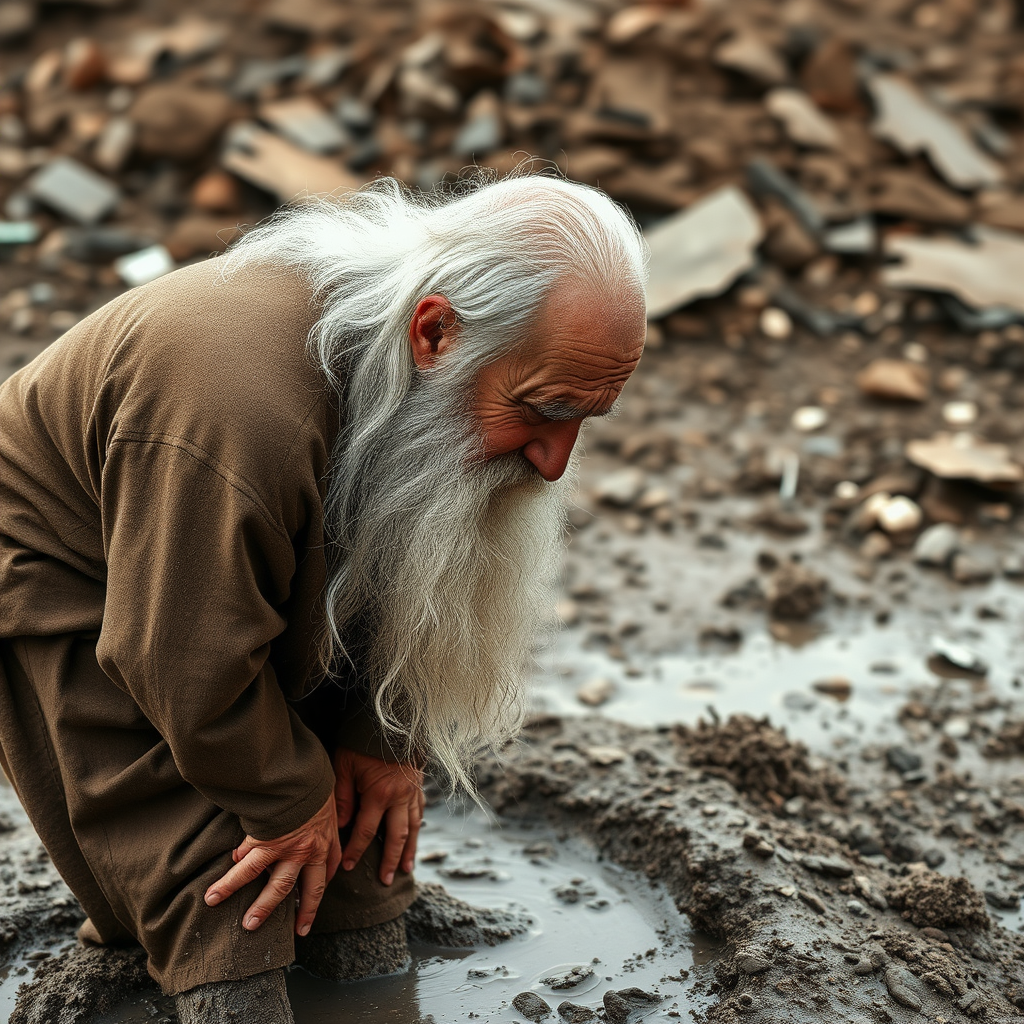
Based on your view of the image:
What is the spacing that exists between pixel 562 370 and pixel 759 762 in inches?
62.2

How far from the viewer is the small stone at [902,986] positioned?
260cm

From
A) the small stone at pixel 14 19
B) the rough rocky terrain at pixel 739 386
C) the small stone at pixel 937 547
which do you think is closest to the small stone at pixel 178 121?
the rough rocky terrain at pixel 739 386

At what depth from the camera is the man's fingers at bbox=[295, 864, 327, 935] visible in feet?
8.04

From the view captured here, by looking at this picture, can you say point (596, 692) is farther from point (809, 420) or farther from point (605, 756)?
point (809, 420)

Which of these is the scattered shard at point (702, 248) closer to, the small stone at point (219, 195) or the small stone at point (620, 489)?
the small stone at point (620, 489)

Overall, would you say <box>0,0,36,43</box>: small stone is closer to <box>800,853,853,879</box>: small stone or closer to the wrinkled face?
the wrinkled face

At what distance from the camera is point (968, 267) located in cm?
637

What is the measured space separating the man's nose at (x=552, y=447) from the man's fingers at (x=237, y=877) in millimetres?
895

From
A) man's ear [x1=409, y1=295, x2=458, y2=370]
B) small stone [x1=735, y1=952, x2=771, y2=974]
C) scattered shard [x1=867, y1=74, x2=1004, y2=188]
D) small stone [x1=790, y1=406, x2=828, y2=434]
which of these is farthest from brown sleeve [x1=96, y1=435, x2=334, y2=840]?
scattered shard [x1=867, y1=74, x2=1004, y2=188]

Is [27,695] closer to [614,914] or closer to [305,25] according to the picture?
[614,914]

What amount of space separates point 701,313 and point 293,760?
451 cm

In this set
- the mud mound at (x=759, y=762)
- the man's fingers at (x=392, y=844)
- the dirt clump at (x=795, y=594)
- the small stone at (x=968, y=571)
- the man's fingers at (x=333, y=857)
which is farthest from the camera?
the small stone at (x=968, y=571)

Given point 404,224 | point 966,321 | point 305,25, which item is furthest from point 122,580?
point 305,25

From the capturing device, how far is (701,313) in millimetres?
6348
